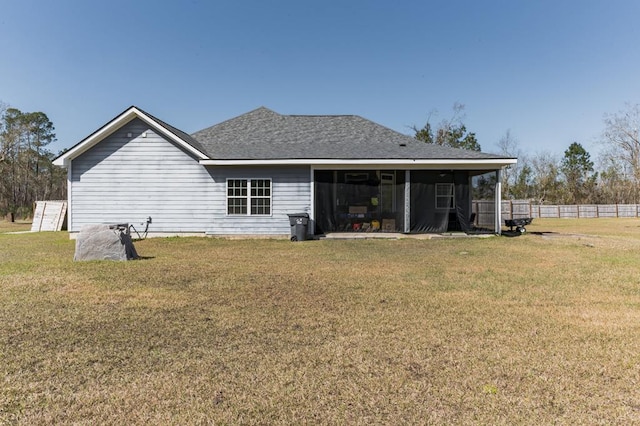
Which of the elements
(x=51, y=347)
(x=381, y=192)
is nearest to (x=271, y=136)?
(x=381, y=192)

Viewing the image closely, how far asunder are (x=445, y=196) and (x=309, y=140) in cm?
620

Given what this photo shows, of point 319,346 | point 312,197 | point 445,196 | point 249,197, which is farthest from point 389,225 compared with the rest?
point 319,346

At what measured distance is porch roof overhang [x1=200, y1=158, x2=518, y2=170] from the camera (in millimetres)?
13383

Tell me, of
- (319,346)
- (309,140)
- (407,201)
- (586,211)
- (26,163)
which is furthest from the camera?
(26,163)

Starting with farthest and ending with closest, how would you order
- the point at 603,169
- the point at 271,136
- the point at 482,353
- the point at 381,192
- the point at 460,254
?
1. the point at 603,169
2. the point at 271,136
3. the point at 381,192
4. the point at 460,254
5. the point at 482,353

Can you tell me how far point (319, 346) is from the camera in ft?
11.9

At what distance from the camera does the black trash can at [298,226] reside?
529 inches

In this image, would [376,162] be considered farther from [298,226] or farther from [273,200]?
[273,200]

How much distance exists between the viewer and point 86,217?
14.2 metres

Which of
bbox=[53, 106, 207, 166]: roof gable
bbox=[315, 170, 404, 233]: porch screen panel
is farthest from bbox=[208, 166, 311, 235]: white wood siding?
bbox=[53, 106, 207, 166]: roof gable

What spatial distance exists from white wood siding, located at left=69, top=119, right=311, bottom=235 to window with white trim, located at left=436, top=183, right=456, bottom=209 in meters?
5.26

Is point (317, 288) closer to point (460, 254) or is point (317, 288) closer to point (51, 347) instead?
point (51, 347)

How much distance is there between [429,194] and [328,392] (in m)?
12.3

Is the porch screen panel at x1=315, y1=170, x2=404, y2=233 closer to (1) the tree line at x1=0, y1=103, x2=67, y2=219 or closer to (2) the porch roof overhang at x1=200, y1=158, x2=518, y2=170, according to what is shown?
(2) the porch roof overhang at x1=200, y1=158, x2=518, y2=170
